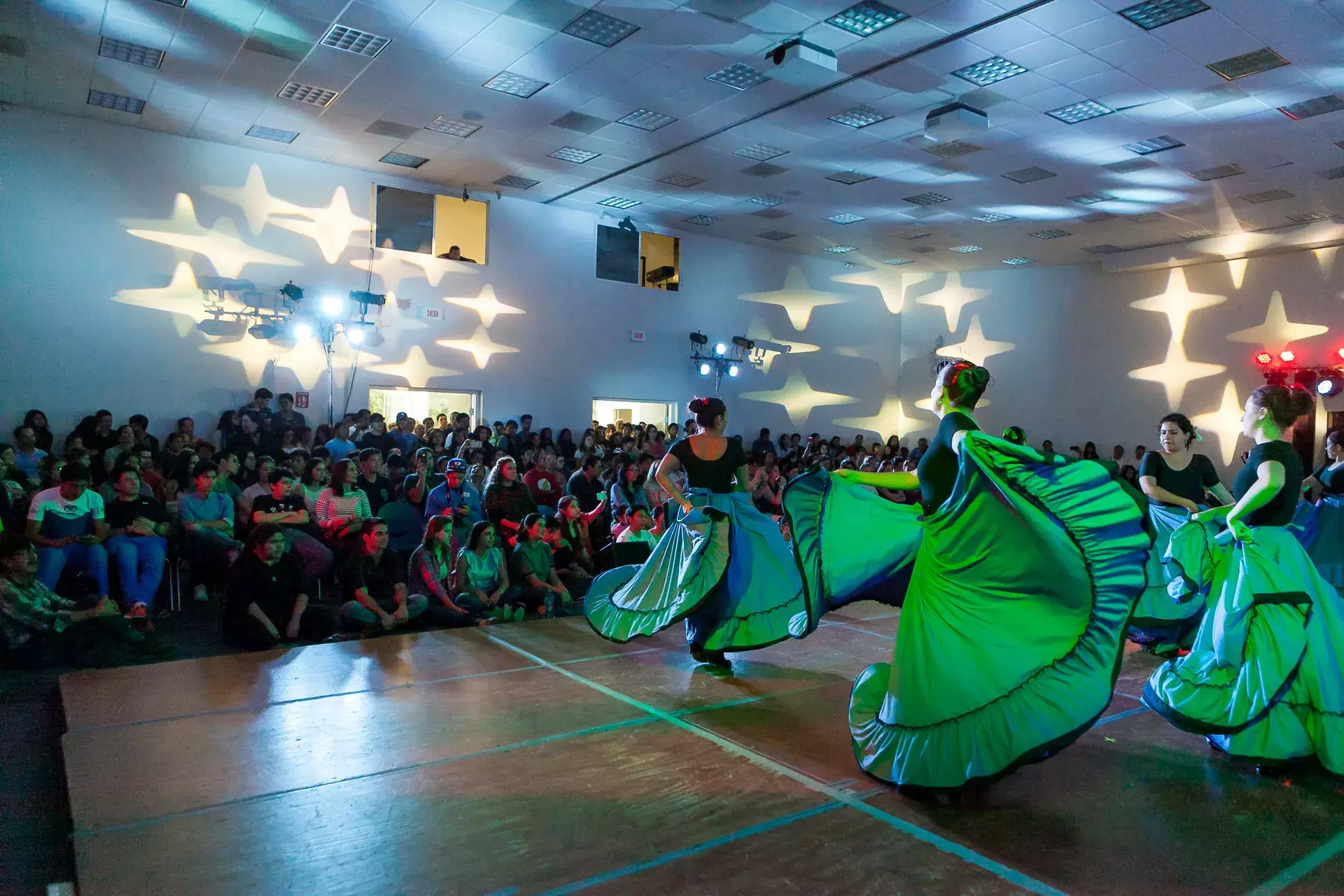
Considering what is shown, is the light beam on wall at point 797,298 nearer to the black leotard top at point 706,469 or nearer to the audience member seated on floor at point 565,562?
the audience member seated on floor at point 565,562

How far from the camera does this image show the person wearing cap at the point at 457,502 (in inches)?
296

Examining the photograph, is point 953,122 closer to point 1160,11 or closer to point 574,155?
point 1160,11

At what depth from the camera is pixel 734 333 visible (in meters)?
16.8

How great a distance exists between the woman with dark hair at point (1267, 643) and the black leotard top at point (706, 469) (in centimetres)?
229

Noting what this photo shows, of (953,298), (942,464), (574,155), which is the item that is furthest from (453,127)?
(953,298)

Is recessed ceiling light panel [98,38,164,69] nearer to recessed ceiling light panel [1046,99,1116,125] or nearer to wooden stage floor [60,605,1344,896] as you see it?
wooden stage floor [60,605,1344,896]

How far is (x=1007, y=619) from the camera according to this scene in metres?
2.94

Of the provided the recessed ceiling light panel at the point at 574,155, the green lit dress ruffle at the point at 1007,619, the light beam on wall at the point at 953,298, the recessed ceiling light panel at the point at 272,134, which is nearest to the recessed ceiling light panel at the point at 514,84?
the recessed ceiling light panel at the point at 574,155

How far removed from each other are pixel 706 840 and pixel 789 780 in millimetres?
600

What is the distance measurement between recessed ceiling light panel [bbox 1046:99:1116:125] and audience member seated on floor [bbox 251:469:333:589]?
8978 mm

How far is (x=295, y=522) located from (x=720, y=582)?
4.39m

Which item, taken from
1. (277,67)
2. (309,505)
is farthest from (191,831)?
(277,67)

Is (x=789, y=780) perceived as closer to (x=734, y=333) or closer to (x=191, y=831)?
(x=191, y=831)

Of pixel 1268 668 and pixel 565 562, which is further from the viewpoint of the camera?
pixel 565 562
